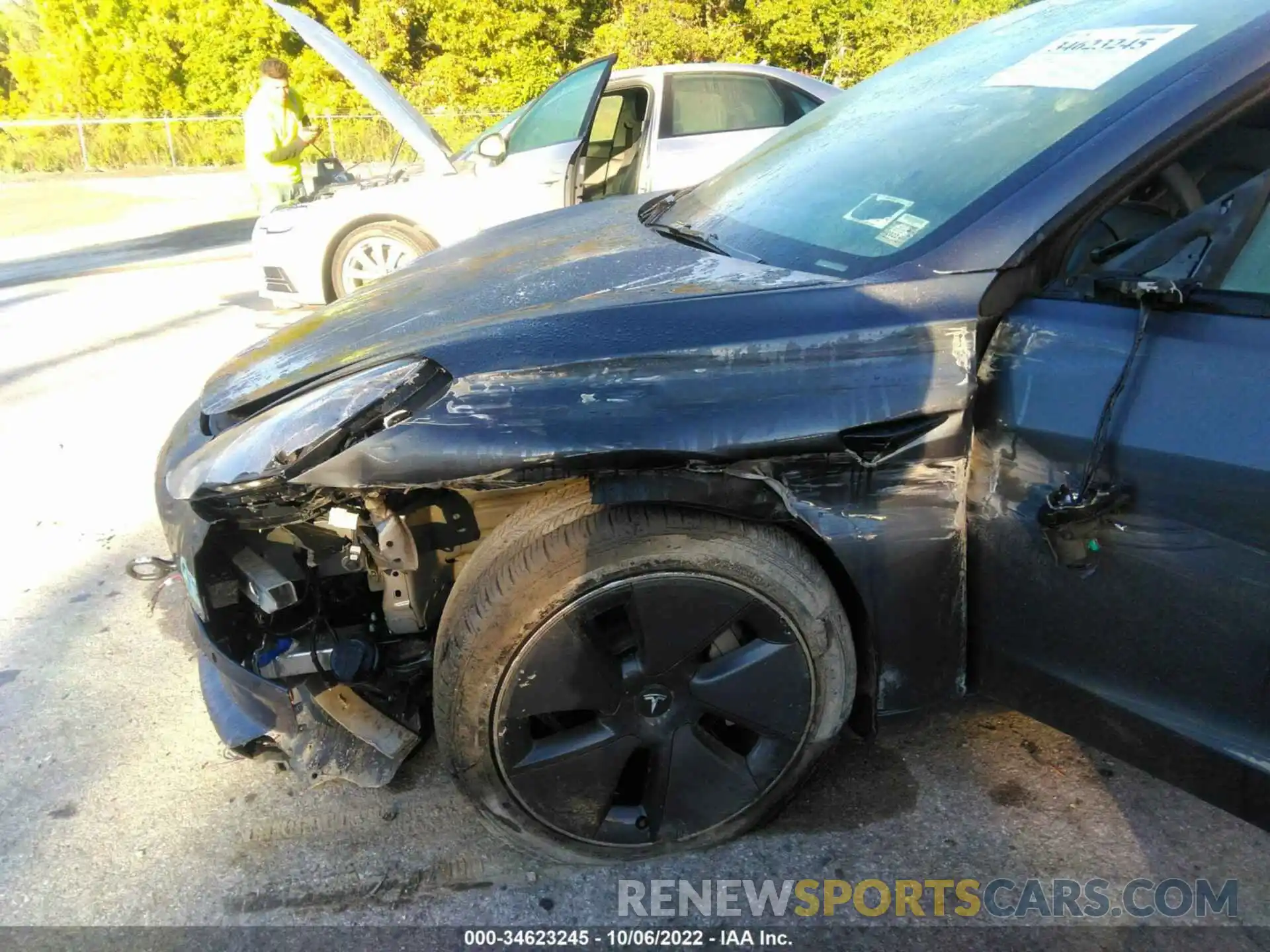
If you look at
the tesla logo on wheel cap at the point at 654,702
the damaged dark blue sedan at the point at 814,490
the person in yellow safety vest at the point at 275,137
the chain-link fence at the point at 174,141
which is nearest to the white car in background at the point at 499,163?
the person in yellow safety vest at the point at 275,137

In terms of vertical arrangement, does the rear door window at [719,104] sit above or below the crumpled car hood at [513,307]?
above

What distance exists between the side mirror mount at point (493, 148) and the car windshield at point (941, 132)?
3.32 metres

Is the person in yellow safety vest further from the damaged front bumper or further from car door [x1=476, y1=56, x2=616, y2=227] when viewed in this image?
the damaged front bumper

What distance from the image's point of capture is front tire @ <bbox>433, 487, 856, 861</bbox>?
1676 millimetres

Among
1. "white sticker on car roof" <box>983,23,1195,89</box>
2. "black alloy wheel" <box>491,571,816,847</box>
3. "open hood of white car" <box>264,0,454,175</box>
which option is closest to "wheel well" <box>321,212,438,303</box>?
Result: "open hood of white car" <box>264,0,454,175</box>

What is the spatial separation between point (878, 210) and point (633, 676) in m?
1.13

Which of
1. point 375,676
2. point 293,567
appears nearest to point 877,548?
point 375,676

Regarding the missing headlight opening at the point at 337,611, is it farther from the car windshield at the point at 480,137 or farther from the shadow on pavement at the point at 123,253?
the shadow on pavement at the point at 123,253

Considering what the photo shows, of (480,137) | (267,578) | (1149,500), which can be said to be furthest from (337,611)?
(480,137)

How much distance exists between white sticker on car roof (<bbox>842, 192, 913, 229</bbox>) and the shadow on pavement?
28.2 feet

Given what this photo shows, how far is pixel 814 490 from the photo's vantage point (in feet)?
5.46

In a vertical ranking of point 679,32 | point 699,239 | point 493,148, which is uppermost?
point 679,32

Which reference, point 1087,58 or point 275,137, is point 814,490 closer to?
point 1087,58

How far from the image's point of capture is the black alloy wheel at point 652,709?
1.71 metres
